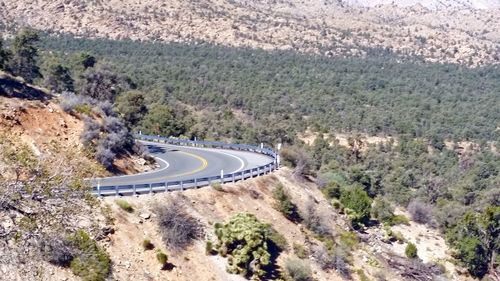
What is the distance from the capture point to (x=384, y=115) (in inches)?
3829

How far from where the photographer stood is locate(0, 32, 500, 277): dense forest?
4250cm

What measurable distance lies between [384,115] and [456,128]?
34.9ft

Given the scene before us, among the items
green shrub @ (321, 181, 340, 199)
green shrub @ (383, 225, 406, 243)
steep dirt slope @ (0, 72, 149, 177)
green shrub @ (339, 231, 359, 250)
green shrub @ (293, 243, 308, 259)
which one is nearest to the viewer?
green shrub @ (293, 243, 308, 259)

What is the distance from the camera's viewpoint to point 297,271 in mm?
28578

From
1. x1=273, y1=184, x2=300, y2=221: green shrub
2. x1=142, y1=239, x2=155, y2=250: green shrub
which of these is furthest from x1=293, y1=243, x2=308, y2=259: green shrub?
x1=142, y1=239, x2=155, y2=250: green shrub

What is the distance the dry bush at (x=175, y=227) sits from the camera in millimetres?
26750

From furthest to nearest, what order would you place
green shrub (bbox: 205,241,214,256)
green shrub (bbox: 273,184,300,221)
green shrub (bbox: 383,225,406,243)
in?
green shrub (bbox: 383,225,406,243)
green shrub (bbox: 273,184,300,221)
green shrub (bbox: 205,241,214,256)

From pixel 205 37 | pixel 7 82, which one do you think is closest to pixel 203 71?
pixel 205 37

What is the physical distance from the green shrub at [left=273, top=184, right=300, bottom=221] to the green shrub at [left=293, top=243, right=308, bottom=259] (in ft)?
9.92

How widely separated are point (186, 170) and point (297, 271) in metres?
11.7

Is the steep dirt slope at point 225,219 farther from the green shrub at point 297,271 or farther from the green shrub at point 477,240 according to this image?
the green shrub at point 477,240

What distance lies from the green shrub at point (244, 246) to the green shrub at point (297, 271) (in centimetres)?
102

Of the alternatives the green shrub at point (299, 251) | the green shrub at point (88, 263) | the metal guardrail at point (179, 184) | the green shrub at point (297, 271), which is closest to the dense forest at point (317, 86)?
the metal guardrail at point (179, 184)

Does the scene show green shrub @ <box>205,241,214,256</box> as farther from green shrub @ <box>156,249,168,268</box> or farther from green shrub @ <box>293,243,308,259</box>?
green shrub @ <box>293,243,308,259</box>
